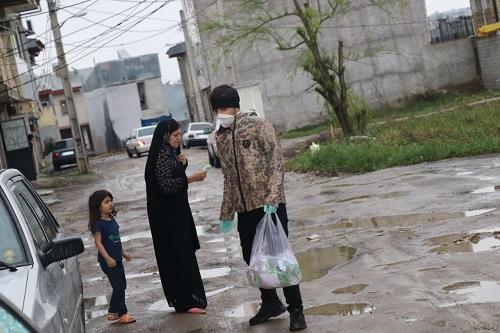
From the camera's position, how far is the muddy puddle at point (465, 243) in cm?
877

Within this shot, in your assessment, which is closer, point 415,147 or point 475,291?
point 475,291

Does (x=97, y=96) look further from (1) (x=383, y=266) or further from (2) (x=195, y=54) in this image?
(1) (x=383, y=266)

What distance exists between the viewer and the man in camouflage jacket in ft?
23.7

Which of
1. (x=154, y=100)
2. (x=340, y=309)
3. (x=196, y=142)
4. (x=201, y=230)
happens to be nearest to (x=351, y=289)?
(x=340, y=309)

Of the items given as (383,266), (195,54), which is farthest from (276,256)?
(195,54)

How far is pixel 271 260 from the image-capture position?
6.96 metres

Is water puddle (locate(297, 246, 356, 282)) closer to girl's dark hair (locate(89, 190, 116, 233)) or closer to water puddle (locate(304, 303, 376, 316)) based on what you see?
water puddle (locate(304, 303, 376, 316))

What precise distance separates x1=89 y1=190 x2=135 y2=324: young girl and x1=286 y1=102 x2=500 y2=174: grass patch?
11586 millimetres

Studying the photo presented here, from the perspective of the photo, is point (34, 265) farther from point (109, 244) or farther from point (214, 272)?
→ point (214, 272)

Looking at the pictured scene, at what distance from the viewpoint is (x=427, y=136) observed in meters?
22.4

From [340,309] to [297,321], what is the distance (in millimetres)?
575

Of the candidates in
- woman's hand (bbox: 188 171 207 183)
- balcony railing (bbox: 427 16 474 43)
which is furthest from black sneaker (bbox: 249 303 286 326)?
balcony railing (bbox: 427 16 474 43)

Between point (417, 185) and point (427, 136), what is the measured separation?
7.54 m

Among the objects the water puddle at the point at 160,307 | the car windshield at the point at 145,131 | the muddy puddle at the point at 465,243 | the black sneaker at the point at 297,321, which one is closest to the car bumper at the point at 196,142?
the car windshield at the point at 145,131
